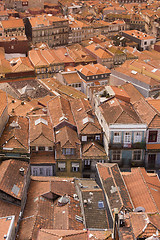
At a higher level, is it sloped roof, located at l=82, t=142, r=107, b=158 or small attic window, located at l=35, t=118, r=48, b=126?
small attic window, located at l=35, t=118, r=48, b=126

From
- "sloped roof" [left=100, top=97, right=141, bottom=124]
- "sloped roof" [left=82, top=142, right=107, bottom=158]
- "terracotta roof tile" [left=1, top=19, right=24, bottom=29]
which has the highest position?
"sloped roof" [left=100, top=97, right=141, bottom=124]

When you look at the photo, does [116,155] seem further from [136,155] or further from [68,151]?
[68,151]

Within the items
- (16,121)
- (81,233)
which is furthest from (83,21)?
(81,233)

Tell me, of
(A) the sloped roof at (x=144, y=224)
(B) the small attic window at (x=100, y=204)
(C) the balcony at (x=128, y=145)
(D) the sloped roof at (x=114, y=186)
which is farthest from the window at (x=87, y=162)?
(A) the sloped roof at (x=144, y=224)

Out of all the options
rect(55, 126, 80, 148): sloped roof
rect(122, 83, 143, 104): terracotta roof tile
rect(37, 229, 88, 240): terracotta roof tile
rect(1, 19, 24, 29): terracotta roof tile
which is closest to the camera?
rect(37, 229, 88, 240): terracotta roof tile

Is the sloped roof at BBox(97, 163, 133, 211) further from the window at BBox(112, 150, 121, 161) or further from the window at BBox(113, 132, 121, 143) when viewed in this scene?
the window at BBox(113, 132, 121, 143)

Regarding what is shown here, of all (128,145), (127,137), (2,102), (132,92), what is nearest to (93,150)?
(128,145)

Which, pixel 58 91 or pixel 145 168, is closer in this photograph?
pixel 145 168

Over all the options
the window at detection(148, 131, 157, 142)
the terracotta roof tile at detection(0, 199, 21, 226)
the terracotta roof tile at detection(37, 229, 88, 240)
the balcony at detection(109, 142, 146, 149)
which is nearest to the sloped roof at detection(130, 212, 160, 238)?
the terracotta roof tile at detection(37, 229, 88, 240)

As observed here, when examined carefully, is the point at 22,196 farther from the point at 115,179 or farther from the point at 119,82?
the point at 119,82

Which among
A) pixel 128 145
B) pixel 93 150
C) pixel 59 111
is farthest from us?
pixel 59 111

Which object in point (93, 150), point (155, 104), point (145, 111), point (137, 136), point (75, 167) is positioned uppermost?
point (155, 104)
